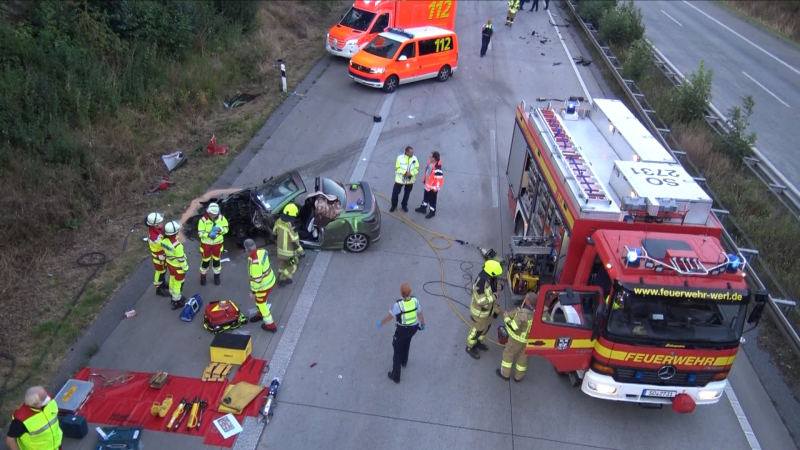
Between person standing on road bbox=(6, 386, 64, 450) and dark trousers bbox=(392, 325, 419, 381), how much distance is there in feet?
13.4

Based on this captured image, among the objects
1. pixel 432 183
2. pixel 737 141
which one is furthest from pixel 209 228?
pixel 737 141

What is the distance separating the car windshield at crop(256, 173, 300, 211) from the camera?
11.0 metres

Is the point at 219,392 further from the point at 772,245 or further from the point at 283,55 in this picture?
the point at 283,55

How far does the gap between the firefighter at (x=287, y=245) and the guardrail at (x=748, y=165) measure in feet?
22.8

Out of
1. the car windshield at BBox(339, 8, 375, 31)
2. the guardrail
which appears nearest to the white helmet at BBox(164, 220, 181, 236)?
the guardrail

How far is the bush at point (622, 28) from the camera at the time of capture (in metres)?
23.4

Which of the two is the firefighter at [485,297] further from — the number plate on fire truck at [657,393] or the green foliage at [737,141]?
the green foliage at [737,141]

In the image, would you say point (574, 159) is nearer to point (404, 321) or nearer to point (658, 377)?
point (658, 377)

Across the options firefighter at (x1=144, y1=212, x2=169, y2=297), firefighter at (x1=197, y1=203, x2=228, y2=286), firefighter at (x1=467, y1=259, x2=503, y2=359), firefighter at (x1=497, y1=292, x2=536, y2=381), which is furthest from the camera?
firefighter at (x1=197, y1=203, x2=228, y2=286)

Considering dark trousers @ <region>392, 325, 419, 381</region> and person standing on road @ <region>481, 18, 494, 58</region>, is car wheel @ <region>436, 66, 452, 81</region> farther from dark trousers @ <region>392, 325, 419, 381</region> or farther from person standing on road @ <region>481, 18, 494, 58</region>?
dark trousers @ <region>392, 325, 419, 381</region>

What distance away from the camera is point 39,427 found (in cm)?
622

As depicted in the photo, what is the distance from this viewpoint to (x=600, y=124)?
37.6ft

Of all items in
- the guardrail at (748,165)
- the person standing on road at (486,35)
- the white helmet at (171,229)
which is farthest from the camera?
the person standing on road at (486,35)

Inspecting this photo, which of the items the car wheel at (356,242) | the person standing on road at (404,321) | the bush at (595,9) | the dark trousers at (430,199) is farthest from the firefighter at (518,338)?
the bush at (595,9)
